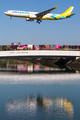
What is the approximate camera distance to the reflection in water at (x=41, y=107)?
111 ft

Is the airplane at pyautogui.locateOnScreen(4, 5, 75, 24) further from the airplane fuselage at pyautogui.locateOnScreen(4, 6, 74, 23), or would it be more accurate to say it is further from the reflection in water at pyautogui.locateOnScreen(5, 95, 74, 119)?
the reflection in water at pyautogui.locateOnScreen(5, 95, 74, 119)

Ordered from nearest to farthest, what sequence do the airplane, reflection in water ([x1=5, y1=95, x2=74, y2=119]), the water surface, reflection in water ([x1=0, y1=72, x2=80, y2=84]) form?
1. the water surface
2. reflection in water ([x1=5, y1=95, x2=74, y2=119])
3. reflection in water ([x1=0, y1=72, x2=80, y2=84])
4. the airplane

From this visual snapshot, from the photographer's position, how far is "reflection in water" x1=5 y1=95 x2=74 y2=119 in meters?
33.9

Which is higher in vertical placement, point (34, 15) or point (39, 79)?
point (34, 15)

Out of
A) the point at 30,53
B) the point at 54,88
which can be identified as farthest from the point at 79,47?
the point at 54,88

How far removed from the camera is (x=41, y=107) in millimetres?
37250

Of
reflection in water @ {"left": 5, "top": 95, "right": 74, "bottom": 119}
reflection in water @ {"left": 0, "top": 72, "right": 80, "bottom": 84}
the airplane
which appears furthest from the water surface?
the airplane

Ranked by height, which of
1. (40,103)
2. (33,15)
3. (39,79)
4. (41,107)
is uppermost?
(33,15)

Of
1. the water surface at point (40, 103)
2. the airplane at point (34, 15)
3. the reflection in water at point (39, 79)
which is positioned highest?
the airplane at point (34, 15)

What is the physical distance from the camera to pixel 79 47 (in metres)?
155

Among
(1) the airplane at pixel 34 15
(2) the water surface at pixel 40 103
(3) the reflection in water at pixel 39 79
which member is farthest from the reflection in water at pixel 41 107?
(1) the airplane at pixel 34 15

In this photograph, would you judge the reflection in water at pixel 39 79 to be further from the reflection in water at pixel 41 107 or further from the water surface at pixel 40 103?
the reflection in water at pixel 41 107

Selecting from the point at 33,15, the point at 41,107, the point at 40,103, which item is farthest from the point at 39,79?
the point at 33,15

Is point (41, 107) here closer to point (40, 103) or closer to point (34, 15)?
point (40, 103)
